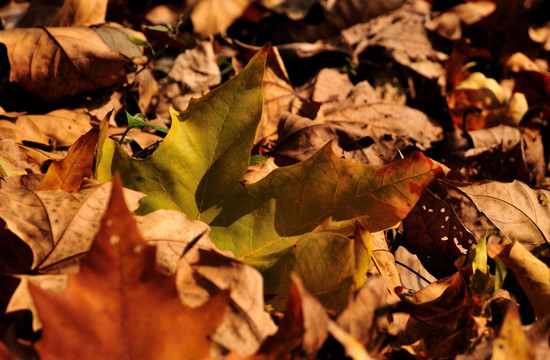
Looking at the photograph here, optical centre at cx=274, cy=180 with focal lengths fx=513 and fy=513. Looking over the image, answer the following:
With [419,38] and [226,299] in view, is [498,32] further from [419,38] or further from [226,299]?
[226,299]

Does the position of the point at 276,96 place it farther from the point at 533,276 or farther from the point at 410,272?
the point at 533,276

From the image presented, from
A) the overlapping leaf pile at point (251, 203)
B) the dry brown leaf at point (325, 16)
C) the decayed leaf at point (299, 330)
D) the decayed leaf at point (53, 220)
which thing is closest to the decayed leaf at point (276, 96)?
the overlapping leaf pile at point (251, 203)

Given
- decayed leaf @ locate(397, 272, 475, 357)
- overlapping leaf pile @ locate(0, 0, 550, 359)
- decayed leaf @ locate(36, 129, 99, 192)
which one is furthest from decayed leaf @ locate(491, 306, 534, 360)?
decayed leaf @ locate(36, 129, 99, 192)

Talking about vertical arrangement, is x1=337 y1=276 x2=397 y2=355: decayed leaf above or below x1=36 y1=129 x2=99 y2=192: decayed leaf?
below

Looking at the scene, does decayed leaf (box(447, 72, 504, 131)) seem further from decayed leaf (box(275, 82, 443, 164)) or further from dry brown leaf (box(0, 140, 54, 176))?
dry brown leaf (box(0, 140, 54, 176))

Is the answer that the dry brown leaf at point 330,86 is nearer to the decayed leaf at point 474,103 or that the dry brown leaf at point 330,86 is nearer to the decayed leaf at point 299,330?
the decayed leaf at point 474,103

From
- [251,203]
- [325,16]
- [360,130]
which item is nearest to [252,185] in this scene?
[251,203]

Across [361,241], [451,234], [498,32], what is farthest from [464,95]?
[361,241]
